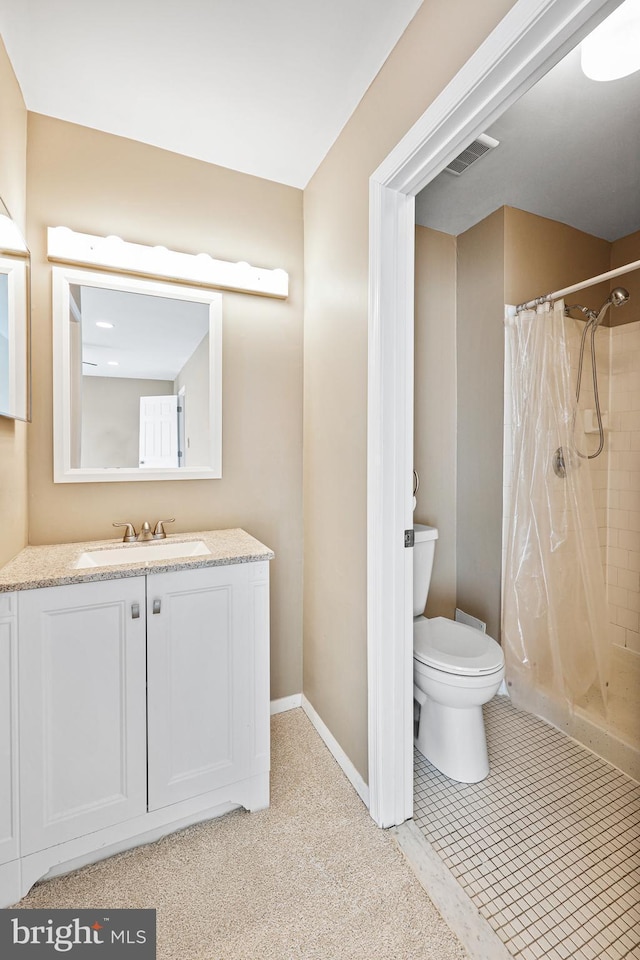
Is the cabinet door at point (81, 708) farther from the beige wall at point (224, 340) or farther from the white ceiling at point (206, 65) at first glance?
the white ceiling at point (206, 65)

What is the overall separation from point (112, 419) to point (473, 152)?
1.81m

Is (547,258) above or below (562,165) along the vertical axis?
below

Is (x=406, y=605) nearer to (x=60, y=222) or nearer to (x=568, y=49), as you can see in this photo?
(x=568, y=49)

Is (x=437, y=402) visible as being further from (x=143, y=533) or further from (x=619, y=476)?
(x=143, y=533)

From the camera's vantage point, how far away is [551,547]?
78.6 inches

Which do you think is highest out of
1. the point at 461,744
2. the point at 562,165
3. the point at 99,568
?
the point at 562,165

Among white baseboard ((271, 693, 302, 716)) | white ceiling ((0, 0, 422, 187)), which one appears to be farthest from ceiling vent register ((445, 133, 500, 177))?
white baseboard ((271, 693, 302, 716))

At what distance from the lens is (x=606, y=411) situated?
2414mm

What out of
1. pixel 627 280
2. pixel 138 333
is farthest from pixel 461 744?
pixel 627 280

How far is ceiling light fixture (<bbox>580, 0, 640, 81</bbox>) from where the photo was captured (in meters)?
1.16

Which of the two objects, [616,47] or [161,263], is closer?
[616,47]

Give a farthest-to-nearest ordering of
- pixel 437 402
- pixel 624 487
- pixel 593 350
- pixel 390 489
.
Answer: pixel 624 487
pixel 437 402
pixel 593 350
pixel 390 489

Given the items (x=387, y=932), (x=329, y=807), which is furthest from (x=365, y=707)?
(x=387, y=932)

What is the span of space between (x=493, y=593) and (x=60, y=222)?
253cm
